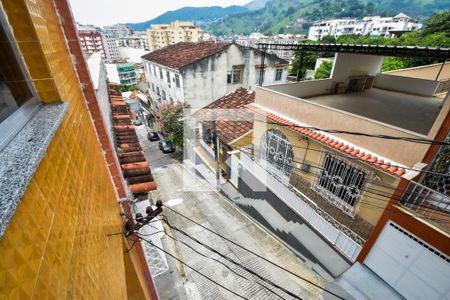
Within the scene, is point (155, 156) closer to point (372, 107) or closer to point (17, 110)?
point (372, 107)

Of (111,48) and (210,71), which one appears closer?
(210,71)

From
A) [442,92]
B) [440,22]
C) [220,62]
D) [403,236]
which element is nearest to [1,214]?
[403,236]

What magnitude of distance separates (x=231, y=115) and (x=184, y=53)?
36.1 feet

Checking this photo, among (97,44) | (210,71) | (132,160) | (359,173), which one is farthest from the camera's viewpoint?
(97,44)

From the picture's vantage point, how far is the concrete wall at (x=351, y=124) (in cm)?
542

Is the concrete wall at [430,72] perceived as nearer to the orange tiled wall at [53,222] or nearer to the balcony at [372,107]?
the balcony at [372,107]

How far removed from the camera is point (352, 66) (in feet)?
37.1

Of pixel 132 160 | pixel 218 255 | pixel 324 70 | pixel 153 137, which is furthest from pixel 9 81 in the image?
pixel 324 70

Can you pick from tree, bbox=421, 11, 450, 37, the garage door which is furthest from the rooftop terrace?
tree, bbox=421, 11, 450, 37

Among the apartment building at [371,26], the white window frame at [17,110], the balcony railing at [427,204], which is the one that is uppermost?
the apartment building at [371,26]

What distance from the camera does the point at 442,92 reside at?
38.0 feet

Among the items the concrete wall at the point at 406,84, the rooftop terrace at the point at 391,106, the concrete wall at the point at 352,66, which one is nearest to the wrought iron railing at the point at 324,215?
the rooftop terrace at the point at 391,106

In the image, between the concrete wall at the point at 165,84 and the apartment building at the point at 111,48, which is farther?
the apartment building at the point at 111,48

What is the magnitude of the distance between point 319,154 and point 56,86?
308 inches
